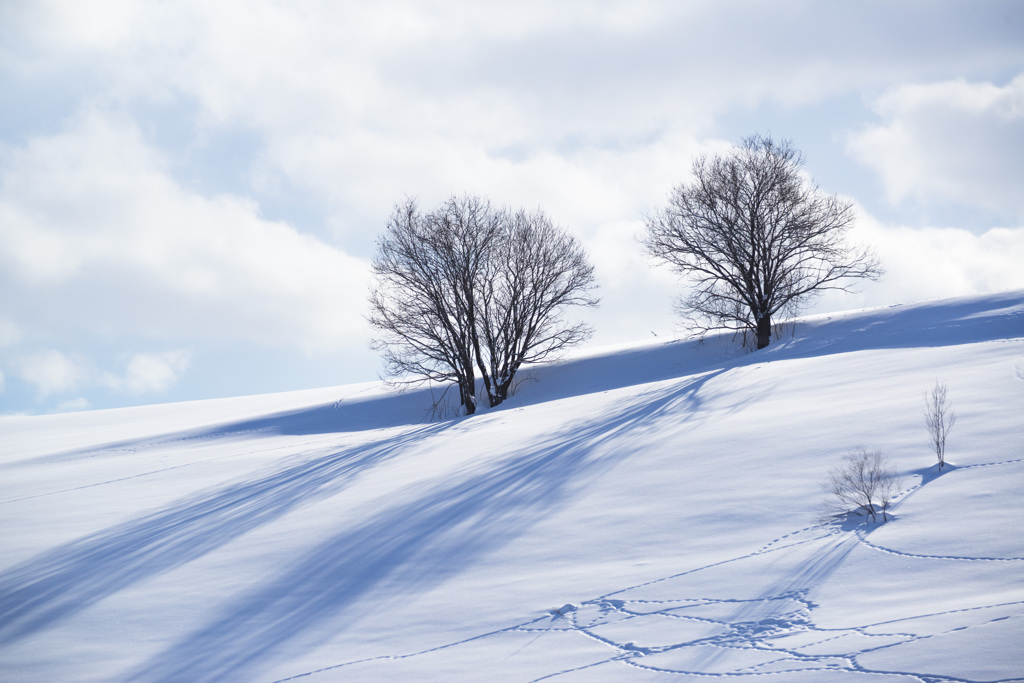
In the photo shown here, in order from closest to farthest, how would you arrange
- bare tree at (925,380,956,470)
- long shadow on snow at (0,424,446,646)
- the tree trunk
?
bare tree at (925,380,956,470), long shadow on snow at (0,424,446,646), the tree trunk

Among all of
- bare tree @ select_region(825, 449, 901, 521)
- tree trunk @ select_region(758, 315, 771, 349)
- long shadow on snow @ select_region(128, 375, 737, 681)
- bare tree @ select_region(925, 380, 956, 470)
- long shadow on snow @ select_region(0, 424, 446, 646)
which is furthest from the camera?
tree trunk @ select_region(758, 315, 771, 349)

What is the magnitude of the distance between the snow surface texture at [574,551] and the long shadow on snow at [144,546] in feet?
0.14

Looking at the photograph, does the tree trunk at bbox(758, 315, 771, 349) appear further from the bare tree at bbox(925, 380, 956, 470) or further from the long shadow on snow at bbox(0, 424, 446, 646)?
the long shadow on snow at bbox(0, 424, 446, 646)

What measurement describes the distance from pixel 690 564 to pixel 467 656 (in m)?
2.10

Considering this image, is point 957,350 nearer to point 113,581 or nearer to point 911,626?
point 911,626

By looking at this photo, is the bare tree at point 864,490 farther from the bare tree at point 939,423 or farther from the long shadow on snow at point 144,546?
the long shadow on snow at point 144,546

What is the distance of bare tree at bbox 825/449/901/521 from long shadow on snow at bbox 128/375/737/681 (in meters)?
2.89

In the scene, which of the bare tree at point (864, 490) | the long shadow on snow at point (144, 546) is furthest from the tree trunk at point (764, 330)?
the bare tree at point (864, 490)

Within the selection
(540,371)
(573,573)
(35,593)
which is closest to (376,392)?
(540,371)

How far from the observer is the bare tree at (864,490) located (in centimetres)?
616

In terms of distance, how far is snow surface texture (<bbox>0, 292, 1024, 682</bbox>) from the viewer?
4660 mm

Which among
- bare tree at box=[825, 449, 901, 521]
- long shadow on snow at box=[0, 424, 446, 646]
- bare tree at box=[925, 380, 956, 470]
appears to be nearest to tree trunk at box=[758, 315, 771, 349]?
bare tree at box=[925, 380, 956, 470]

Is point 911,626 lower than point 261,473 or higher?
lower

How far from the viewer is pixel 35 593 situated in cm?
762
